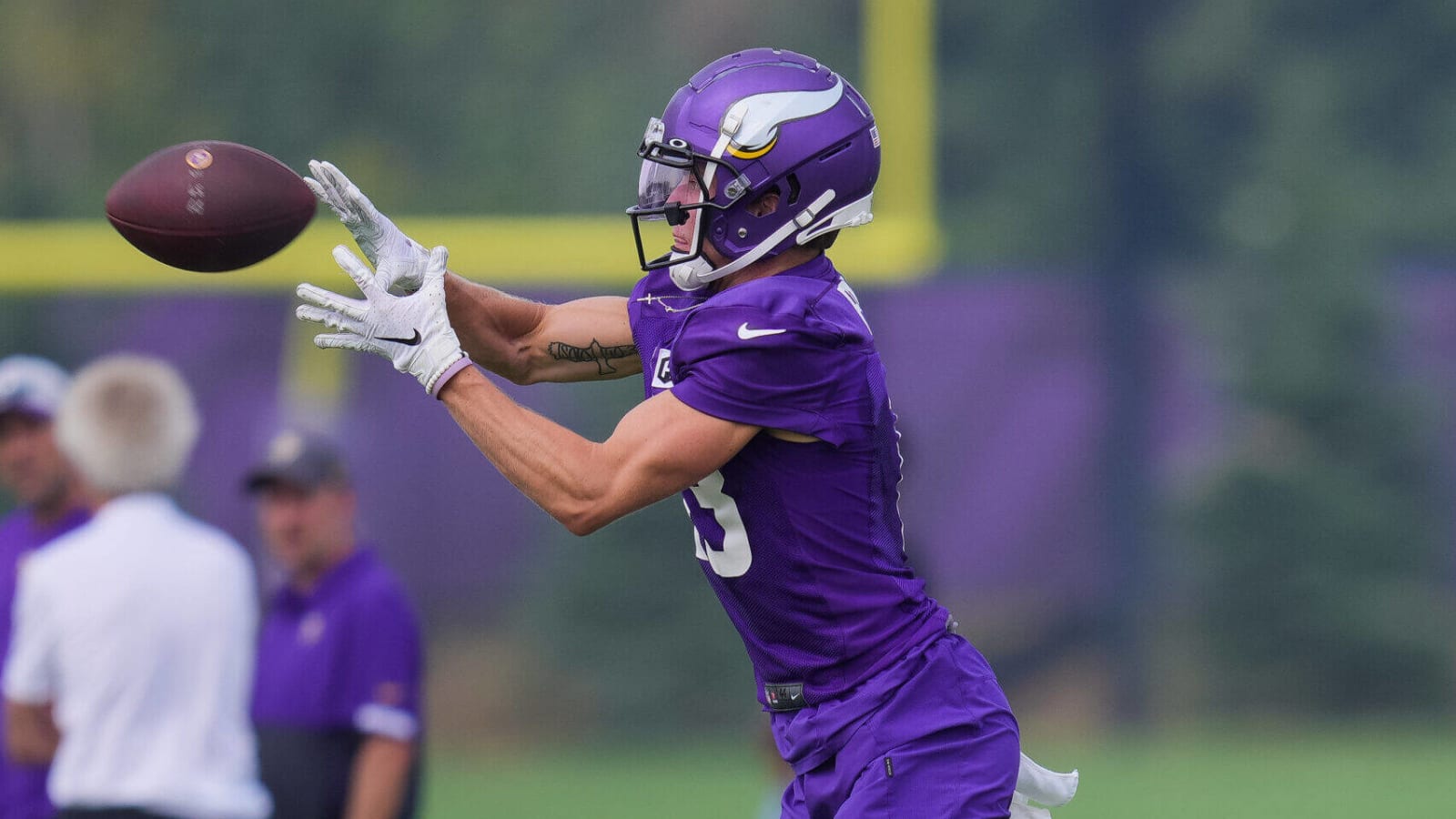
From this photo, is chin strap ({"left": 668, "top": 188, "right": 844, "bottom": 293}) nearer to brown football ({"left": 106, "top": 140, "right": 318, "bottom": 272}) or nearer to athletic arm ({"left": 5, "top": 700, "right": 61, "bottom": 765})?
brown football ({"left": 106, "top": 140, "right": 318, "bottom": 272})

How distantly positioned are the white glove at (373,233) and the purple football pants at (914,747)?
100 cm

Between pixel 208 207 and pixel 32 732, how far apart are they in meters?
1.81

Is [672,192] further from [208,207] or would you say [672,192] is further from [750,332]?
[208,207]

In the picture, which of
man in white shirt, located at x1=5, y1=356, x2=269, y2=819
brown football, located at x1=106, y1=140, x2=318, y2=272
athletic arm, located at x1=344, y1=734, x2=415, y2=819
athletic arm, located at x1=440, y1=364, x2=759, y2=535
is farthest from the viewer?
athletic arm, located at x1=344, y1=734, x2=415, y2=819

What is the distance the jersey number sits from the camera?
314 cm

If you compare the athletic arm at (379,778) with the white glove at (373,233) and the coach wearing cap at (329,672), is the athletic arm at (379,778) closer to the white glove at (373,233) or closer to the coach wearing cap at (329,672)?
the coach wearing cap at (329,672)

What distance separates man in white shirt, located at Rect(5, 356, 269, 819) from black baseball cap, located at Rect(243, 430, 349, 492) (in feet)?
1.56

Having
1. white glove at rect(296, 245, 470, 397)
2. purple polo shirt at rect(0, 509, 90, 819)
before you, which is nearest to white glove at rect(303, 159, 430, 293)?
white glove at rect(296, 245, 470, 397)

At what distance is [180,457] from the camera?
4734 millimetres

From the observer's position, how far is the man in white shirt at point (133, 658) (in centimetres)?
432

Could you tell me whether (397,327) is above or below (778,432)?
above

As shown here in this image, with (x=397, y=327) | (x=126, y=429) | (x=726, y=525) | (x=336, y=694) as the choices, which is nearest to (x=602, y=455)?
(x=726, y=525)

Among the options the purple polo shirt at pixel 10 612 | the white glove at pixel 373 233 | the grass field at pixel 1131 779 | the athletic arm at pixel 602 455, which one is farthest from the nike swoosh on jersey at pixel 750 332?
the grass field at pixel 1131 779

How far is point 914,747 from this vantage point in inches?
123
